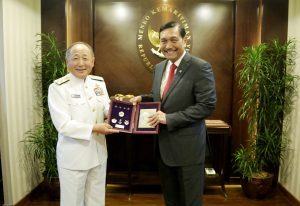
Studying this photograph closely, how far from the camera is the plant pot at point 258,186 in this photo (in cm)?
330

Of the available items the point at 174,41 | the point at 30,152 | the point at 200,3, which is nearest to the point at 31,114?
the point at 30,152

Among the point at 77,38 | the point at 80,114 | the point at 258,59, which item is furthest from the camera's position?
the point at 77,38

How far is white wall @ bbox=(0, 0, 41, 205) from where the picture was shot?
2.74 m

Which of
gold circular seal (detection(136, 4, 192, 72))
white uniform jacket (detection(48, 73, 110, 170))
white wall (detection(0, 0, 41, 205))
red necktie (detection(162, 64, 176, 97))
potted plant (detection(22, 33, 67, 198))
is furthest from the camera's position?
gold circular seal (detection(136, 4, 192, 72))

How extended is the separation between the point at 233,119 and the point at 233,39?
97 cm

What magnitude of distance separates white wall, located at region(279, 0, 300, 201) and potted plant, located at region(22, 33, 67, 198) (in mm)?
2483

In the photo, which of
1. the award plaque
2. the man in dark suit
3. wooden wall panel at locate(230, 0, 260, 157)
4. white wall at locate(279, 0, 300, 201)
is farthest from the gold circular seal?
the award plaque

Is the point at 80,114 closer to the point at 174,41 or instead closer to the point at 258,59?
the point at 174,41

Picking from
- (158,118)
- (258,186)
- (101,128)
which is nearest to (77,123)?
(101,128)

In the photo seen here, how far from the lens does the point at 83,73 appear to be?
196cm

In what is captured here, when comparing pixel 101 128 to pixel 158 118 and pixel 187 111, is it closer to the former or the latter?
pixel 158 118

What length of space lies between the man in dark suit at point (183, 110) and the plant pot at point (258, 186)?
1471mm

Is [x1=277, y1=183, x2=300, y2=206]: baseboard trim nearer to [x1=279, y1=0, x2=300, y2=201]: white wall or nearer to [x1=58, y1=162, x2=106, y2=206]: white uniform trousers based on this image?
[x1=279, y1=0, x2=300, y2=201]: white wall

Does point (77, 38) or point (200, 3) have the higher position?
point (200, 3)
